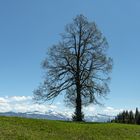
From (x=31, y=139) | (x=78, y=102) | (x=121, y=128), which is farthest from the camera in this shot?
(x=78, y=102)

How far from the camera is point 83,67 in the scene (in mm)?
58875

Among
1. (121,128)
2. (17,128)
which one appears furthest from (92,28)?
(17,128)

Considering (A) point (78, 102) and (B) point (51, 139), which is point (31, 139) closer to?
(B) point (51, 139)

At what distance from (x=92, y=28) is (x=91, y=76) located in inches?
285

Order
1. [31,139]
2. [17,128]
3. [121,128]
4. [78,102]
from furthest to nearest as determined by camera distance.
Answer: [78,102]
[121,128]
[17,128]
[31,139]

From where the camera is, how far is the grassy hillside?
110 ft

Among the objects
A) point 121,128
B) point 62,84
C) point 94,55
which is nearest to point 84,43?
point 94,55

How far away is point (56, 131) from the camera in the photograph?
37.8m

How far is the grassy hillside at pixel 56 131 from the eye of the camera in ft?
110

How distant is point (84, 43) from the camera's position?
59656 millimetres

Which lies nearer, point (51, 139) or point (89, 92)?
point (51, 139)

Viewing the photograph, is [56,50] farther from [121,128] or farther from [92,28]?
[121,128]

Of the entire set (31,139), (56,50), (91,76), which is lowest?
(31,139)

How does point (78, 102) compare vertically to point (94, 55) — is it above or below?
below
